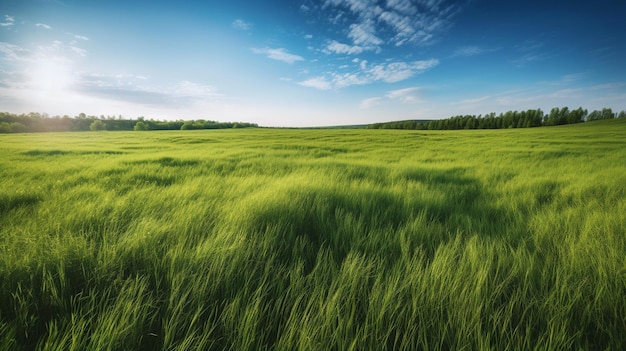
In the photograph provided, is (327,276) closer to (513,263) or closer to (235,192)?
(513,263)

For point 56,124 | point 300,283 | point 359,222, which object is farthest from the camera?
point 56,124

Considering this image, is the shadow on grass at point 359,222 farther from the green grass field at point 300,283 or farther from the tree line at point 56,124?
the tree line at point 56,124

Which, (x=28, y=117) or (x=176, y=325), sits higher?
(x=28, y=117)

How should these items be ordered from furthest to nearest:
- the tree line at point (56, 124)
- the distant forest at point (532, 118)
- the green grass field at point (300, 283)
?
the distant forest at point (532, 118), the tree line at point (56, 124), the green grass field at point (300, 283)

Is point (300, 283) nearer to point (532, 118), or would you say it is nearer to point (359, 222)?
point (359, 222)

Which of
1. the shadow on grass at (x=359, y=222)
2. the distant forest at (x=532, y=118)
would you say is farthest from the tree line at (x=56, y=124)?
the distant forest at (x=532, y=118)

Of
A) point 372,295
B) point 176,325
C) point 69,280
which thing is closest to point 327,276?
point 372,295

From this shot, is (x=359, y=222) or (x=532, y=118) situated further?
(x=532, y=118)

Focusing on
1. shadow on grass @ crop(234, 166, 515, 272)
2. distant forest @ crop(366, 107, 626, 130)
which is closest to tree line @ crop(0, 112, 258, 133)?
shadow on grass @ crop(234, 166, 515, 272)

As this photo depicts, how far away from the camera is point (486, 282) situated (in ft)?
3.68

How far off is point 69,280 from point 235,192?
5.79 feet

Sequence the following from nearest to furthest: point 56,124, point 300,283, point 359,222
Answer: point 300,283, point 359,222, point 56,124

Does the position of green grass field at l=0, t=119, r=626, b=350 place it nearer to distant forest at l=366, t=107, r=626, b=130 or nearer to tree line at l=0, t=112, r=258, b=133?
tree line at l=0, t=112, r=258, b=133

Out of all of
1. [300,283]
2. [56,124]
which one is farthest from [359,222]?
[56,124]
